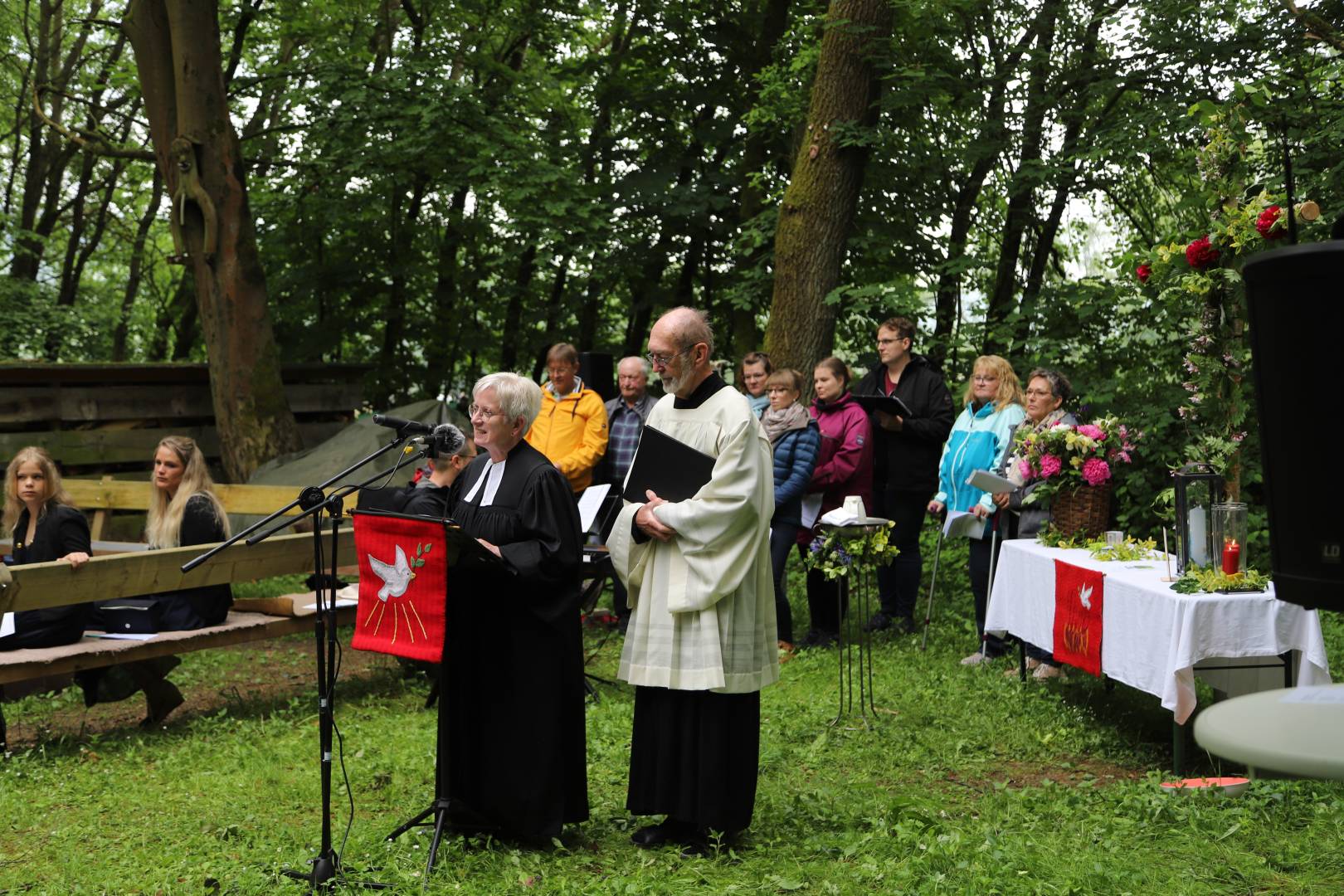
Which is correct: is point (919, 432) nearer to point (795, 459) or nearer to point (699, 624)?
point (795, 459)

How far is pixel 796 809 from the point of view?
5.62 meters

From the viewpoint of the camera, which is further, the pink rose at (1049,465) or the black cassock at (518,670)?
the pink rose at (1049,465)

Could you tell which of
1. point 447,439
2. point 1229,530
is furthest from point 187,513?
point 1229,530

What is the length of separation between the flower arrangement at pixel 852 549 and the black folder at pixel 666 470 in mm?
2339

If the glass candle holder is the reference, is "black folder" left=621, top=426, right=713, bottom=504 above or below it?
above

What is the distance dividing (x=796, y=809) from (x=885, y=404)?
4.08 m

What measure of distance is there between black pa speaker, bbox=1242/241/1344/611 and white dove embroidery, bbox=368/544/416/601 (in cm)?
340

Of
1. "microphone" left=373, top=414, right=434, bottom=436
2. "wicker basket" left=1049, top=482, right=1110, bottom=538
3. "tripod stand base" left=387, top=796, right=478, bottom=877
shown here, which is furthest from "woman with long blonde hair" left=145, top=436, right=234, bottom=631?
"wicker basket" left=1049, top=482, right=1110, bottom=538

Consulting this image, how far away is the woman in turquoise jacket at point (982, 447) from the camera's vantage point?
8523mm

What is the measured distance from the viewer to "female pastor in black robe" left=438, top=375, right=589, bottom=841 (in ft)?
16.2

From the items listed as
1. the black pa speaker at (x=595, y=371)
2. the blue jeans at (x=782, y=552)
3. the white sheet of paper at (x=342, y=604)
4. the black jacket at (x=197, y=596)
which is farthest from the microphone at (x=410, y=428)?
the black pa speaker at (x=595, y=371)

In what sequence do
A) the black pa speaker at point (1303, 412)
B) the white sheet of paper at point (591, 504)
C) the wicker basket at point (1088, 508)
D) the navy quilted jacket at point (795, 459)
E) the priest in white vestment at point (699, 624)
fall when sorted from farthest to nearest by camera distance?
the navy quilted jacket at point (795, 459) → the white sheet of paper at point (591, 504) → the wicker basket at point (1088, 508) → the priest in white vestment at point (699, 624) → the black pa speaker at point (1303, 412)

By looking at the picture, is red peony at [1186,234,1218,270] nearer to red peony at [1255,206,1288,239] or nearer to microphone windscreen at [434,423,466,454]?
red peony at [1255,206,1288,239]

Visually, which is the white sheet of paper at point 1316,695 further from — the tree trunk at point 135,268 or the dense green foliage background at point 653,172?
the tree trunk at point 135,268
